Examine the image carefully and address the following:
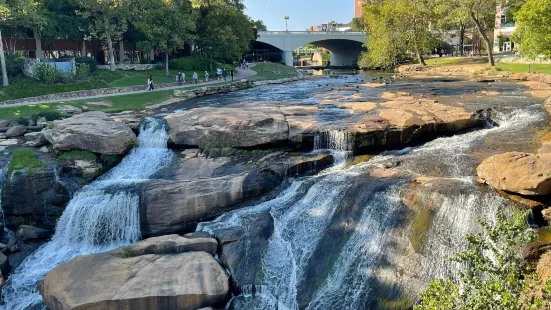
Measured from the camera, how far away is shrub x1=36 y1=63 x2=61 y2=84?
39.1 metres

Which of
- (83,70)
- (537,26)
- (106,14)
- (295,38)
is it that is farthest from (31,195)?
(295,38)

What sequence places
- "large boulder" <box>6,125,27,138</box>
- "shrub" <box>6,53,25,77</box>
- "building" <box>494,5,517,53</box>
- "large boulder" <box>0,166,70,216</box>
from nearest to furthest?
"large boulder" <box>0,166,70,216</box> < "large boulder" <box>6,125,27,138</box> < "shrub" <box>6,53,25,77</box> < "building" <box>494,5,517,53</box>

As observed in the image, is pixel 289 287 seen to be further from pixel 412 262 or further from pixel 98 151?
pixel 98 151

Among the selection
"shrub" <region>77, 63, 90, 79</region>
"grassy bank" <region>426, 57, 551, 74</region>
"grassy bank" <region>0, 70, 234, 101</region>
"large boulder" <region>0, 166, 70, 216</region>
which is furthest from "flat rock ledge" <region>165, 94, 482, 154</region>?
"grassy bank" <region>426, 57, 551, 74</region>

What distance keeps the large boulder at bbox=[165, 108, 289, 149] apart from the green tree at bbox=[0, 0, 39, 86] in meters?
21.9

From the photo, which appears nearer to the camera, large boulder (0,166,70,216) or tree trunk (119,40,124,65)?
large boulder (0,166,70,216)

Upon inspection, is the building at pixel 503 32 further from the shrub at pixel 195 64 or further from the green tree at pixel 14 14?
the green tree at pixel 14 14

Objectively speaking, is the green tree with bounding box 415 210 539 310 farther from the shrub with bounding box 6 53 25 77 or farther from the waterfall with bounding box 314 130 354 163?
the shrub with bounding box 6 53 25 77

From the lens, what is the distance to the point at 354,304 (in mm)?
12789

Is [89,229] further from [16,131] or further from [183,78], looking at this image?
[183,78]

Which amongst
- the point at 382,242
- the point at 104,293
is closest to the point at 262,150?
the point at 382,242

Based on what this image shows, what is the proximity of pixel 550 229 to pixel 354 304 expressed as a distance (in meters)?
5.70

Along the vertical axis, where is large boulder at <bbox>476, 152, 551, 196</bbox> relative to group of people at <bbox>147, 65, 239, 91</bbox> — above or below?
below

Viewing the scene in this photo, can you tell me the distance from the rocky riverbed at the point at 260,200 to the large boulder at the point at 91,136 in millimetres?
74
